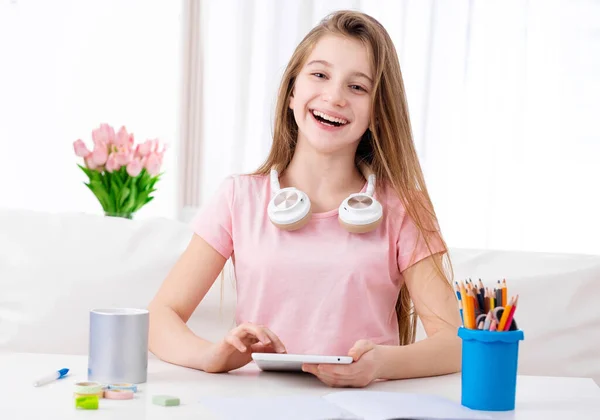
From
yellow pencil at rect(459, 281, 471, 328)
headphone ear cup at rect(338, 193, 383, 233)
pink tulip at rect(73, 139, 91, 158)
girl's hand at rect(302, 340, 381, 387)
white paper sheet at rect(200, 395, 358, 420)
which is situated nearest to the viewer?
white paper sheet at rect(200, 395, 358, 420)

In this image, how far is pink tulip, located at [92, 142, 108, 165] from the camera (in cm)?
223

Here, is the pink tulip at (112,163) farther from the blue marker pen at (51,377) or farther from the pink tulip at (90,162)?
the blue marker pen at (51,377)

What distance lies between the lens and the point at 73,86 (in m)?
3.48

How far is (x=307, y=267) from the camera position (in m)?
1.47

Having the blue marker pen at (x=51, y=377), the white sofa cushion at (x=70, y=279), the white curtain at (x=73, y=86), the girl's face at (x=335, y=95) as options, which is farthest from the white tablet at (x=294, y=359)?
the white curtain at (x=73, y=86)

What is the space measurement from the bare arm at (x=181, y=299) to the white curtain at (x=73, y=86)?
1.97 meters

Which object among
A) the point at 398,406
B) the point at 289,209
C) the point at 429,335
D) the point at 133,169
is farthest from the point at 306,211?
the point at 133,169

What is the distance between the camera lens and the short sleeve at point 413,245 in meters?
1.48

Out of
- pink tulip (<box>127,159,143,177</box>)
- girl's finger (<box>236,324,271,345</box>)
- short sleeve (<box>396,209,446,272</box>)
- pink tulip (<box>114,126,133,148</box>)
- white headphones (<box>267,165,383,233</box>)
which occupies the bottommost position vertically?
girl's finger (<box>236,324,271,345</box>)

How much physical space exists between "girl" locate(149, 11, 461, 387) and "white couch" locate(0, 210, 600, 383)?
198 millimetres

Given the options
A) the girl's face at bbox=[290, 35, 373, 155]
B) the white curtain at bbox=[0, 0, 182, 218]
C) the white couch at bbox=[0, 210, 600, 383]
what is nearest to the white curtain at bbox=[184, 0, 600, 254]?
the white curtain at bbox=[0, 0, 182, 218]

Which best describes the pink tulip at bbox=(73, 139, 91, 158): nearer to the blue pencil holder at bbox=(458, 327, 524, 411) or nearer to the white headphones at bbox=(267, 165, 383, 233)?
the white headphones at bbox=(267, 165, 383, 233)

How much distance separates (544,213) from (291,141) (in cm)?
182

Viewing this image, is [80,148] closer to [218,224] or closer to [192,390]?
[218,224]
